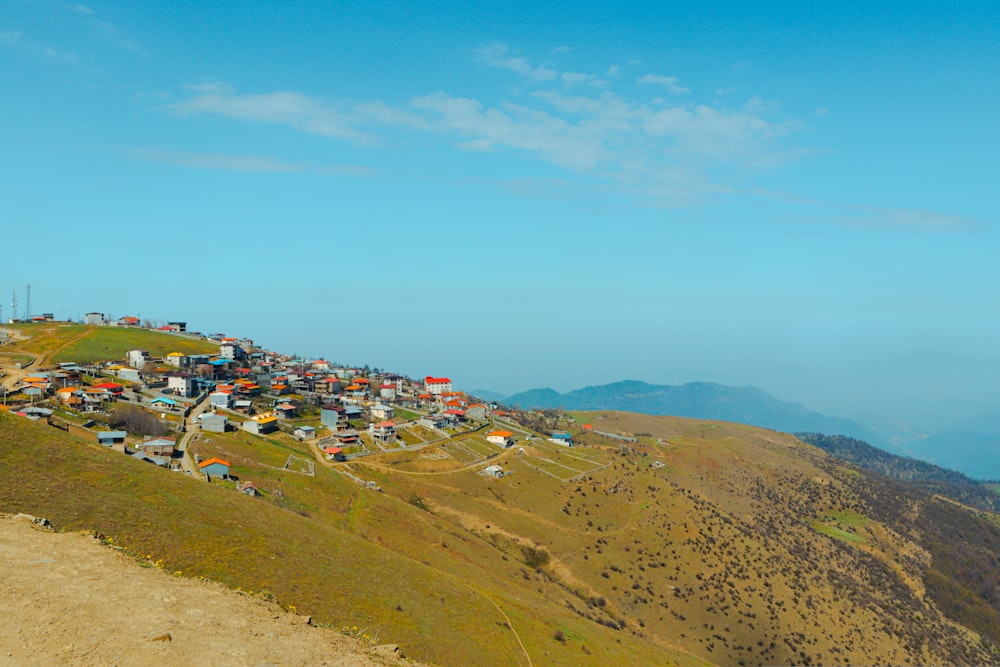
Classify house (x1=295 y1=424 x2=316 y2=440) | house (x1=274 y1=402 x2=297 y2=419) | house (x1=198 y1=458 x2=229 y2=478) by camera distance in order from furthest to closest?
house (x1=274 y1=402 x2=297 y2=419) < house (x1=295 y1=424 x2=316 y2=440) < house (x1=198 y1=458 x2=229 y2=478)

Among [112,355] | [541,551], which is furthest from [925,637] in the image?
[112,355]

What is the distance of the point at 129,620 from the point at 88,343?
128776mm

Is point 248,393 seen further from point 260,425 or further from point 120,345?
point 120,345

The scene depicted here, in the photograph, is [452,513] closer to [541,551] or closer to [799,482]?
[541,551]

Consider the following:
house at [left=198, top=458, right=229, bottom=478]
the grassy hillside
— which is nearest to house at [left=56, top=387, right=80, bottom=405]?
house at [left=198, top=458, right=229, bottom=478]

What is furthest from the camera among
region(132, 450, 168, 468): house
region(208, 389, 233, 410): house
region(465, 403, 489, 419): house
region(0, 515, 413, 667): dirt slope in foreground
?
region(465, 403, 489, 419): house

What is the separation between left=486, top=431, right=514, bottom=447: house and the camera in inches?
4274

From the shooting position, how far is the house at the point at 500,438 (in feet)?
356

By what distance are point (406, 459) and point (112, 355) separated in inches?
2817

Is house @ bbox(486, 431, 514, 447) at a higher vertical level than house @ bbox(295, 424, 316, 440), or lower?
lower

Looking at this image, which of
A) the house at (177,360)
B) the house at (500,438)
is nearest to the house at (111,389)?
the house at (177,360)

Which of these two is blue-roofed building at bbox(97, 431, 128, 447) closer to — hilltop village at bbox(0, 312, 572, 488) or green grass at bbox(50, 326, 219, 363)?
hilltop village at bbox(0, 312, 572, 488)

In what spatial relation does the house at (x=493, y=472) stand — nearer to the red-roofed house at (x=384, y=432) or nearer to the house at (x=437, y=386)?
the red-roofed house at (x=384, y=432)

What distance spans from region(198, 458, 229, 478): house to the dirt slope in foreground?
34447mm
